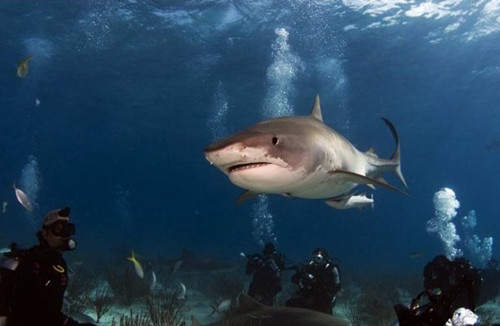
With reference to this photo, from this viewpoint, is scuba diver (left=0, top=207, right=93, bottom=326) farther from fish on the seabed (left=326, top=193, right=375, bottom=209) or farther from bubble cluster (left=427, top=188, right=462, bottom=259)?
bubble cluster (left=427, top=188, right=462, bottom=259)

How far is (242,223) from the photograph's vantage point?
140500 millimetres

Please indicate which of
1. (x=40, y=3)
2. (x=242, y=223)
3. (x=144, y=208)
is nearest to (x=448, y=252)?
(x=40, y=3)

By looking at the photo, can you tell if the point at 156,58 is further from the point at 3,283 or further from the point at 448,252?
the point at 3,283

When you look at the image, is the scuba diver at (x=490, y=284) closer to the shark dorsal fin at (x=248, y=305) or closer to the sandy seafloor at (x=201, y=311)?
the sandy seafloor at (x=201, y=311)

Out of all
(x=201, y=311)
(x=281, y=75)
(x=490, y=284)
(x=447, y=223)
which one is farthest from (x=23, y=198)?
(x=281, y=75)

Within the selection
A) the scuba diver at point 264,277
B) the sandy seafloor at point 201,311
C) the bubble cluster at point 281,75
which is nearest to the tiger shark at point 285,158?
the scuba diver at point 264,277

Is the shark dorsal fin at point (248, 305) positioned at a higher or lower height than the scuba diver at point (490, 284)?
higher

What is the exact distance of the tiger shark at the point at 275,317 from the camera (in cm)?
490

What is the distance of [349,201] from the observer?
8.01 metres

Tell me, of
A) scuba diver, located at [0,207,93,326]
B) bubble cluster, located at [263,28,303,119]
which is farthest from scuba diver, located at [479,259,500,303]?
bubble cluster, located at [263,28,303,119]

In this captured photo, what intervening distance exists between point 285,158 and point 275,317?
7.85 ft

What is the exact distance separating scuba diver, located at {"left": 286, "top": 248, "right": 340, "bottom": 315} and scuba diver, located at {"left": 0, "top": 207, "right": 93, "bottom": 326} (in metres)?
5.28

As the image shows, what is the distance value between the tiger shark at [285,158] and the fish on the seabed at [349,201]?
208cm

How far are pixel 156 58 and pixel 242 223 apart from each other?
11428 centimetres
